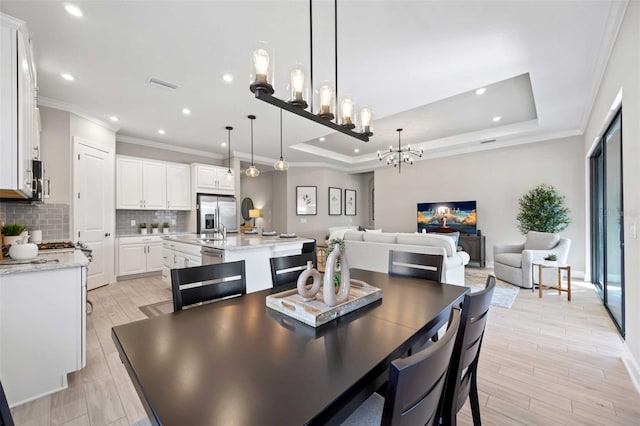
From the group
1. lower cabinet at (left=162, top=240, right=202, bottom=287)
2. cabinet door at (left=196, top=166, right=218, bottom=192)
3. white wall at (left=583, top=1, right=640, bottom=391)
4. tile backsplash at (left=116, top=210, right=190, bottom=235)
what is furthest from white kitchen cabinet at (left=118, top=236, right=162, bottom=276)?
white wall at (left=583, top=1, right=640, bottom=391)

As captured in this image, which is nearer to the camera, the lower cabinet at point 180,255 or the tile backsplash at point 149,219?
the lower cabinet at point 180,255

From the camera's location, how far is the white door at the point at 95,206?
426cm

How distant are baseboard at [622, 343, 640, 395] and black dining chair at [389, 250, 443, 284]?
1536mm

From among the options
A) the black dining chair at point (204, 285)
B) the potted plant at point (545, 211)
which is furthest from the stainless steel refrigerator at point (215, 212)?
the potted plant at point (545, 211)

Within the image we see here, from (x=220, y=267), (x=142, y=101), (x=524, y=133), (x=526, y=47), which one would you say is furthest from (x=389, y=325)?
(x=524, y=133)

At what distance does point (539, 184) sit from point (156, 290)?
7.49 meters

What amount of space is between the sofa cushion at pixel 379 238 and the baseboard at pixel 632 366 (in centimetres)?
267

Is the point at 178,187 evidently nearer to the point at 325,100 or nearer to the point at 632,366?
the point at 325,100

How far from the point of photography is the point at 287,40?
2.53 meters

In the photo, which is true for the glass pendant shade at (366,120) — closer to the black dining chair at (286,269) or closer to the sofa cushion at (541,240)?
the black dining chair at (286,269)

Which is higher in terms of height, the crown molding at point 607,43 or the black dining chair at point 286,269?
the crown molding at point 607,43

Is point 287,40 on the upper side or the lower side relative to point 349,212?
upper

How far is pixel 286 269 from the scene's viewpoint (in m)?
2.06

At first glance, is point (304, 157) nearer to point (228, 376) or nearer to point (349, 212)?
point (349, 212)
